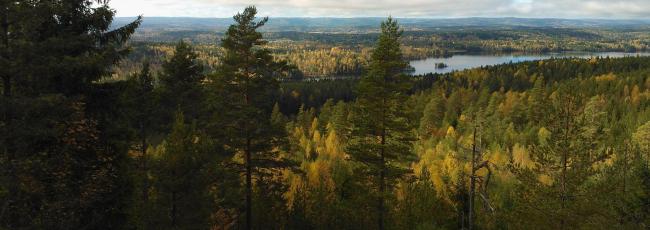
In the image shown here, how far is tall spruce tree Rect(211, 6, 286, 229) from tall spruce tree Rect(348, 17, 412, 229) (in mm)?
4021

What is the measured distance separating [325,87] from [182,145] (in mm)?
127518

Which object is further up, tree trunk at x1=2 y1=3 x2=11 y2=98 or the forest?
tree trunk at x1=2 y1=3 x2=11 y2=98

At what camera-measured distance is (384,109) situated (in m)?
21.3

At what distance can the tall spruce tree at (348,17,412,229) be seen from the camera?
820 inches

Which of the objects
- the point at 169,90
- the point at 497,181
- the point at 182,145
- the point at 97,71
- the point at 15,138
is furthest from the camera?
the point at 497,181

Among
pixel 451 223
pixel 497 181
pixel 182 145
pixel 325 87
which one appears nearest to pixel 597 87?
pixel 325 87

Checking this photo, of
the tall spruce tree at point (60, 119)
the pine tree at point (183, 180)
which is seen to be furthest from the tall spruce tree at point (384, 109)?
the tall spruce tree at point (60, 119)

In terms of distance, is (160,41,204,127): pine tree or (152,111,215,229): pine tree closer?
(152,111,215,229): pine tree

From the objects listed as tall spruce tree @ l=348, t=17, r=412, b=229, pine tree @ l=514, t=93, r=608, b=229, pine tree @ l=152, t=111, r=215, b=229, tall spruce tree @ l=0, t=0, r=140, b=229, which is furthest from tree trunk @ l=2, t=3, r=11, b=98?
pine tree @ l=514, t=93, r=608, b=229

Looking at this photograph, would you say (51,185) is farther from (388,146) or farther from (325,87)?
(325,87)

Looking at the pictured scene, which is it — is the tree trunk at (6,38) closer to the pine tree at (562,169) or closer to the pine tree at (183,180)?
the pine tree at (183,180)

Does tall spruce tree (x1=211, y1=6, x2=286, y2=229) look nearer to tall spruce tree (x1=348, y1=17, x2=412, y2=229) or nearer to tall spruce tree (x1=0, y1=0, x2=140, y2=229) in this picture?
tall spruce tree (x1=348, y1=17, x2=412, y2=229)

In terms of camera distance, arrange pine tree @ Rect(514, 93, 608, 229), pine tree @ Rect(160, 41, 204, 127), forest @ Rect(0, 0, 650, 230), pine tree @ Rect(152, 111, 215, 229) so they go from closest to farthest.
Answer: forest @ Rect(0, 0, 650, 230) → pine tree @ Rect(514, 93, 608, 229) → pine tree @ Rect(152, 111, 215, 229) → pine tree @ Rect(160, 41, 204, 127)

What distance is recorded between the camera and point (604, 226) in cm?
1557
